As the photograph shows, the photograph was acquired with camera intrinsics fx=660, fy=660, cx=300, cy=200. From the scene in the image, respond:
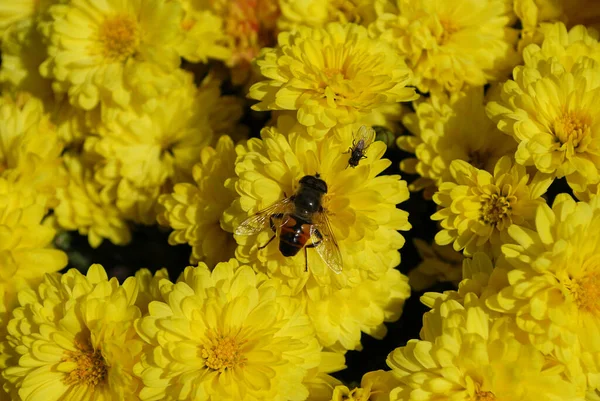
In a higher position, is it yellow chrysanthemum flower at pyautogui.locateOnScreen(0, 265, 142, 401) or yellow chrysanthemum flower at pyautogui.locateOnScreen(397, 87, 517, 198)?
yellow chrysanthemum flower at pyautogui.locateOnScreen(397, 87, 517, 198)

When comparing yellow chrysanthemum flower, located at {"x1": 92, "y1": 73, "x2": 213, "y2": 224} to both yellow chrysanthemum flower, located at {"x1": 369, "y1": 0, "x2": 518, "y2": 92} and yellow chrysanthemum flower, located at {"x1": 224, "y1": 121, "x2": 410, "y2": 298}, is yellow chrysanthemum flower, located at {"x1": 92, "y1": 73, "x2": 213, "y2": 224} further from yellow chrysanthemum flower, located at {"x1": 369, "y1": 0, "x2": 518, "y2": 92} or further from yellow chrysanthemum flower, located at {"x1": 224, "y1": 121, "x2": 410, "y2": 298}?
yellow chrysanthemum flower, located at {"x1": 369, "y1": 0, "x2": 518, "y2": 92}

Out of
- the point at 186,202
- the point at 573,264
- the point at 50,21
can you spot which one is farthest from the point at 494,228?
the point at 50,21

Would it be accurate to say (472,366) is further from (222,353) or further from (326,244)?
(222,353)

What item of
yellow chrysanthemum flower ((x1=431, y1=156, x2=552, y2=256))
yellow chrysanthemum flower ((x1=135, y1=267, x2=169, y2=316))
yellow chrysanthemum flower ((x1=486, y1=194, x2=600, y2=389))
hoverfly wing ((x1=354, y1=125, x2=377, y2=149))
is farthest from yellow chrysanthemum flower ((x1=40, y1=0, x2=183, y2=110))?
yellow chrysanthemum flower ((x1=486, y1=194, x2=600, y2=389))

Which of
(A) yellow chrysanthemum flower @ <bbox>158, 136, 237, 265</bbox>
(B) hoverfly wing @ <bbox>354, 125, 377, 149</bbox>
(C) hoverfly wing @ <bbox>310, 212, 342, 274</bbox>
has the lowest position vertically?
(A) yellow chrysanthemum flower @ <bbox>158, 136, 237, 265</bbox>

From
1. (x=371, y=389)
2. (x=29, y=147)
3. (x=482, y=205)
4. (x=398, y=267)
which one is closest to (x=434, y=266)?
(x=398, y=267)

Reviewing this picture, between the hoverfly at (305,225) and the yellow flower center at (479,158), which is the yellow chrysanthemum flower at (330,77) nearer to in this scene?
the hoverfly at (305,225)
